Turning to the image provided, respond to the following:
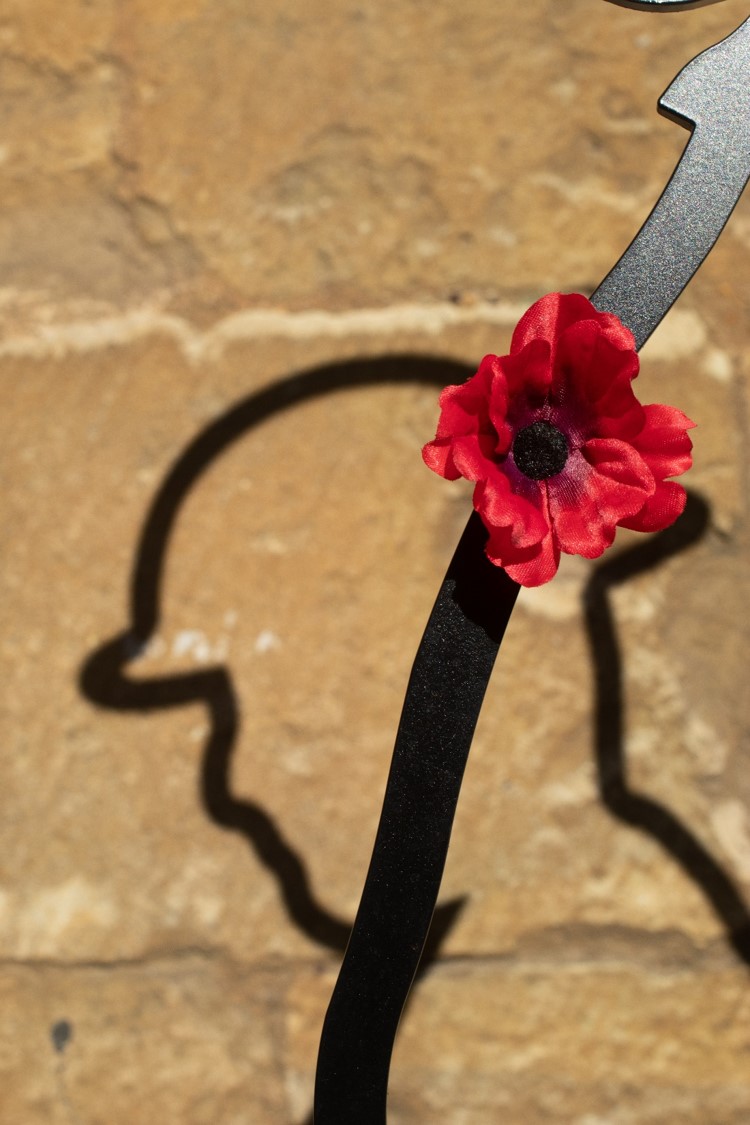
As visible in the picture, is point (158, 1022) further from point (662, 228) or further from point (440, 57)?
point (440, 57)

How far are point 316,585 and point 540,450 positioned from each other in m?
0.45

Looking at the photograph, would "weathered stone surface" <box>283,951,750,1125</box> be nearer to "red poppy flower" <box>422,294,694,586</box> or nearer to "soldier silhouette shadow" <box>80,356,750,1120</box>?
"soldier silhouette shadow" <box>80,356,750,1120</box>

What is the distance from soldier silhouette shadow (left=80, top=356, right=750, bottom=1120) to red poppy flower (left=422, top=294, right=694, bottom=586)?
43cm

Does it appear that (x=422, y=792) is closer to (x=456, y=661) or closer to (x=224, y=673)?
(x=456, y=661)

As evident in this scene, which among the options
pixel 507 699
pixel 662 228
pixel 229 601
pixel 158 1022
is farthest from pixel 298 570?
pixel 662 228

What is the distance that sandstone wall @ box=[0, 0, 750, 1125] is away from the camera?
79 cm

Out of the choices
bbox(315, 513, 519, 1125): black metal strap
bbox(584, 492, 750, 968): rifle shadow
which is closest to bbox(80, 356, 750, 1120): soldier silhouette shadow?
bbox(584, 492, 750, 968): rifle shadow

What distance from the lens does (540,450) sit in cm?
40

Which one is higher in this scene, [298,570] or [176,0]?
[176,0]

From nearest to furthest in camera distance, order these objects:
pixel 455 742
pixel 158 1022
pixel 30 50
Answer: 1. pixel 455 742
2. pixel 158 1022
3. pixel 30 50

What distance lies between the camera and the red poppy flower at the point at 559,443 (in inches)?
14.8

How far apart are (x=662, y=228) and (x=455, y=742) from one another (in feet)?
0.67

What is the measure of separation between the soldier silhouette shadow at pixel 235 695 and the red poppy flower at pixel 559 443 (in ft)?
1.41

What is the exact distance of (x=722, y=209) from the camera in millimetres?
398
